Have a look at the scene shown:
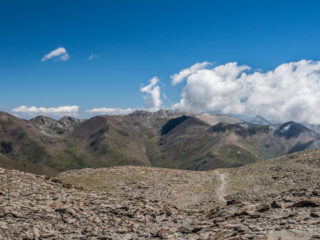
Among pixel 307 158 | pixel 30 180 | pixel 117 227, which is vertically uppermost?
pixel 307 158

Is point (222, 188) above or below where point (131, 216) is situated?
above

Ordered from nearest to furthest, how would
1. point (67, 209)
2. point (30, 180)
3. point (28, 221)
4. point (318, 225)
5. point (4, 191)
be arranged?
point (318, 225) < point (28, 221) < point (67, 209) < point (4, 191) < point (30, 180)

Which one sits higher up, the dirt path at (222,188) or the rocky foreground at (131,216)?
the dirt path at (222,188)

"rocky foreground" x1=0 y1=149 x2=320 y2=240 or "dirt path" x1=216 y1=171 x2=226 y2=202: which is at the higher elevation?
"dirt path" x1=216 y1=171 x2=226 y2=202

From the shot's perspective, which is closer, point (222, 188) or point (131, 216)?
point (131, 216)

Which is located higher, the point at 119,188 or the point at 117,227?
the point at 119,188

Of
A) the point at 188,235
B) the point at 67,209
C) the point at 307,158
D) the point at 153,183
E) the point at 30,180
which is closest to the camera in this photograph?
the point at 188,235

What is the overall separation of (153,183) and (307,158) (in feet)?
135

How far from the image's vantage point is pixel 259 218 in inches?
826

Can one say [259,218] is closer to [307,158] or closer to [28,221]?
[28,221]

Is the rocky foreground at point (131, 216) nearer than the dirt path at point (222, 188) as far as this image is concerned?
Yes

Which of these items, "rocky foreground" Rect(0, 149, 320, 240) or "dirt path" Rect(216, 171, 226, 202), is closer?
"rocky foreground" Rect(0, 149, 320, 240)

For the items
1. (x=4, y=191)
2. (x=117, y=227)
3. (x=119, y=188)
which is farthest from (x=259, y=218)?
(x=119, y=188)

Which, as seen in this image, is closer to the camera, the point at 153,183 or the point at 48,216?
the point at 48,216
